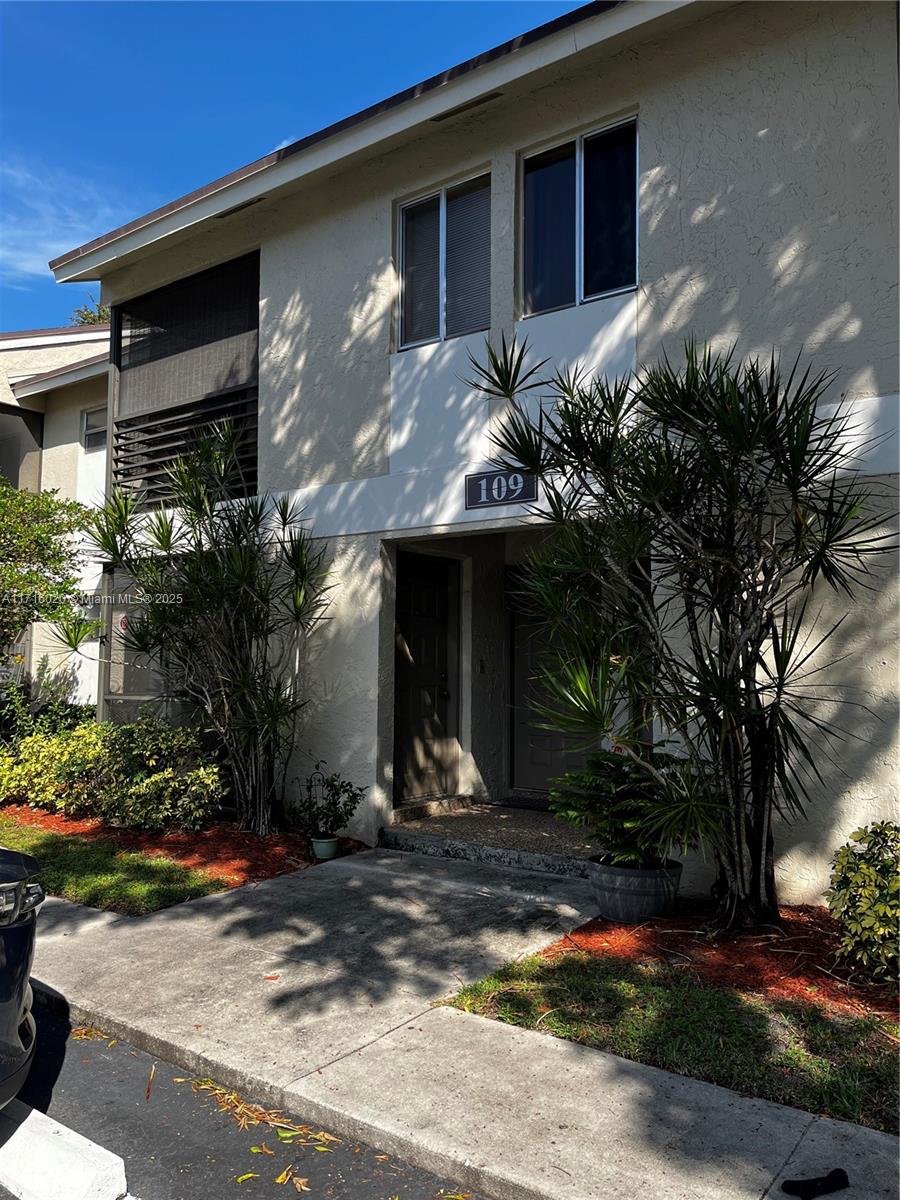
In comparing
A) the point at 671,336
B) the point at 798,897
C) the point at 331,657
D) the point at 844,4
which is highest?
the point at 844,4

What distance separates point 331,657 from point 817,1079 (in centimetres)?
582

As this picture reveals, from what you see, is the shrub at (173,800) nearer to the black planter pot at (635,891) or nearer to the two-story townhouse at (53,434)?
the black planter pot at (635,891)

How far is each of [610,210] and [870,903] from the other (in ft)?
17.8

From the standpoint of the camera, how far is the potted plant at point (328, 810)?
7812 millimetres

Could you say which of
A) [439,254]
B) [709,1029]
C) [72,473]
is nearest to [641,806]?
[709,1029]

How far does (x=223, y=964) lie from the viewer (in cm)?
538

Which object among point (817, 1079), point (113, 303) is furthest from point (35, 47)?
point (817, 1079)

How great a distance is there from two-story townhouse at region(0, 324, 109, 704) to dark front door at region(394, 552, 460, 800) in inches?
223

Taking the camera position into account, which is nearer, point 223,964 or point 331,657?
point 223,964

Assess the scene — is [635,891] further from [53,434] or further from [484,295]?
[53,434]

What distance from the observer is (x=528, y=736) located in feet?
33.0

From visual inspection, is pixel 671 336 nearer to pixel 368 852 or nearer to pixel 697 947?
pixel 697 947

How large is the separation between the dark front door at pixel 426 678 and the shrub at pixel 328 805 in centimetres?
71

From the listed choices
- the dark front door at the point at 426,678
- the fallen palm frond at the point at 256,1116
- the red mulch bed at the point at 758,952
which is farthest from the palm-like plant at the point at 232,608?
the fallen palm frond at the point at 256,1116
